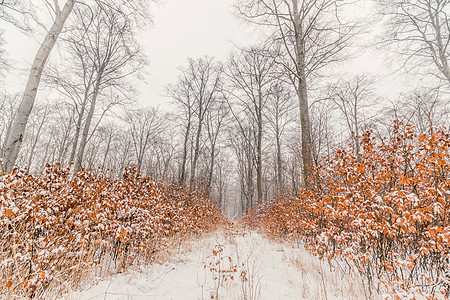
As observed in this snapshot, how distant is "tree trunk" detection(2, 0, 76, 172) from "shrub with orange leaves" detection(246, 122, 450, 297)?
591 cm

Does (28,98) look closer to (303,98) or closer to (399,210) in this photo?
(303,98)

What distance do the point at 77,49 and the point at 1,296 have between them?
12.5 metres

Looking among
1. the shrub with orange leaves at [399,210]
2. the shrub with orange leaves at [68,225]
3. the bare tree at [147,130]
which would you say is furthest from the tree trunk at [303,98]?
the bare tree at [147,130]

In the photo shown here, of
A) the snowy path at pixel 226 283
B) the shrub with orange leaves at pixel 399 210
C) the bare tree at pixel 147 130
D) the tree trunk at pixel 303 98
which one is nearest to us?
the shrub with orange leaves at pixel 399 210

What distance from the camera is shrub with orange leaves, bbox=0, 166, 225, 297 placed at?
6.46 ft

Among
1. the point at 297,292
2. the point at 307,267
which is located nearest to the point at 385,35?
the point at 307,267

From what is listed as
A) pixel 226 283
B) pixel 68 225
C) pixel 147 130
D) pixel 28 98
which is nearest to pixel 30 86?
pixel 28 98

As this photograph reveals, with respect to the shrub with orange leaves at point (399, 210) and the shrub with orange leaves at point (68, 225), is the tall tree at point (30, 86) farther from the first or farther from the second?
the shrub with orange leaves at point (399, 210)

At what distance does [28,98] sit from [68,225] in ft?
11.1

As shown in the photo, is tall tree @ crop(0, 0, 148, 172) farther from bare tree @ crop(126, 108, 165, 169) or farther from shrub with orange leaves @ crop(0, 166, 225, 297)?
bare tree @ crop(126, 108, 165, 169)

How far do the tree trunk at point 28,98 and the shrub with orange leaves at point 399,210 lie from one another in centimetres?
591

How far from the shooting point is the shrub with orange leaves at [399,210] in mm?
2119

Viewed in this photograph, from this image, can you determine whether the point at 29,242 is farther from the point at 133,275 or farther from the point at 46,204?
the point at 133,275

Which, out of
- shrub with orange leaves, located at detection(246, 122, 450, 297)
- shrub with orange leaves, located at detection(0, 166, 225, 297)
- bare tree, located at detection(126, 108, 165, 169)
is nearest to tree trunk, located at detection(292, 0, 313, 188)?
shrub with orange leaves, located at detection(246, 122, 450, 297)
